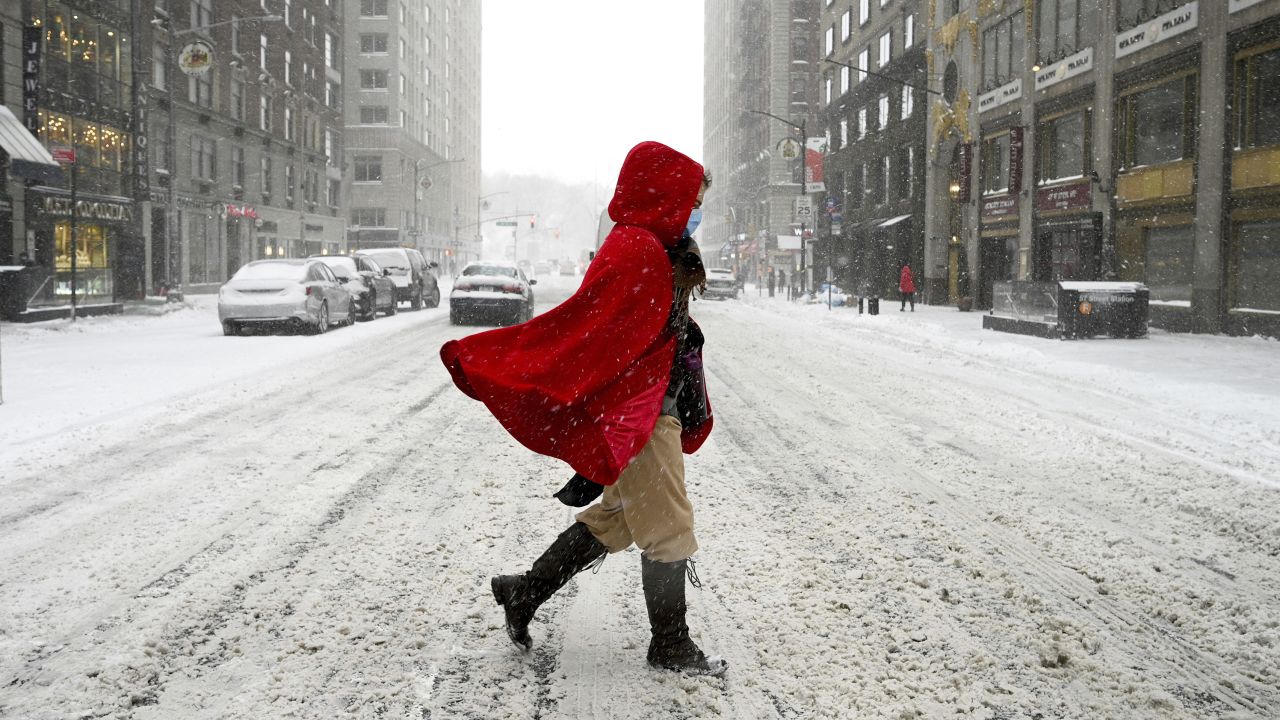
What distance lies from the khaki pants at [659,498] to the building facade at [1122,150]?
67.2ft

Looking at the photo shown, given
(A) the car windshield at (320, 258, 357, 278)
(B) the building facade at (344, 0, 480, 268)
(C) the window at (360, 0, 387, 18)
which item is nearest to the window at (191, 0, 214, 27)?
(A) the car windshield at (320, 258, 357, 278)

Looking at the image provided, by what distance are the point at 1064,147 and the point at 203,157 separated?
33581mm

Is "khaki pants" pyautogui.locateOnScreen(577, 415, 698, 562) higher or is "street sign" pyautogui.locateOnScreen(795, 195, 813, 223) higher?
"street sign" pyautogui.locateOnScreen(795, 195, 813, 223)

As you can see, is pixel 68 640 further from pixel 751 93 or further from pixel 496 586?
pixel 751 93

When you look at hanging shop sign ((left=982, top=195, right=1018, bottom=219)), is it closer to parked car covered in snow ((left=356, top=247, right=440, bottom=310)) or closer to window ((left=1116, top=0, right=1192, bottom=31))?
window ((left=1116, top=0, right=1192, bottom=31))

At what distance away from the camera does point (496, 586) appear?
3584 millimetres

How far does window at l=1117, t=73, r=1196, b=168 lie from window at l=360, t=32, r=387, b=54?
64168 millimetres

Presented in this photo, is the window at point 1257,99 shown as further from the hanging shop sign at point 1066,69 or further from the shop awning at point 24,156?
the shop awning at point 24,156

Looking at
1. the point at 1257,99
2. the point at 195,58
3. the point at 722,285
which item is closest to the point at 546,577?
the point at 1257,99

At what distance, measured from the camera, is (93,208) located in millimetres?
28000

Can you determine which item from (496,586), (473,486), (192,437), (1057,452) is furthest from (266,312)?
(496,586)

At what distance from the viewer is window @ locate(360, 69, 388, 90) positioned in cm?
7644

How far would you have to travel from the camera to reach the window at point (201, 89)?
39125mm

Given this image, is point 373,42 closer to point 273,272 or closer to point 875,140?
point 875,140
